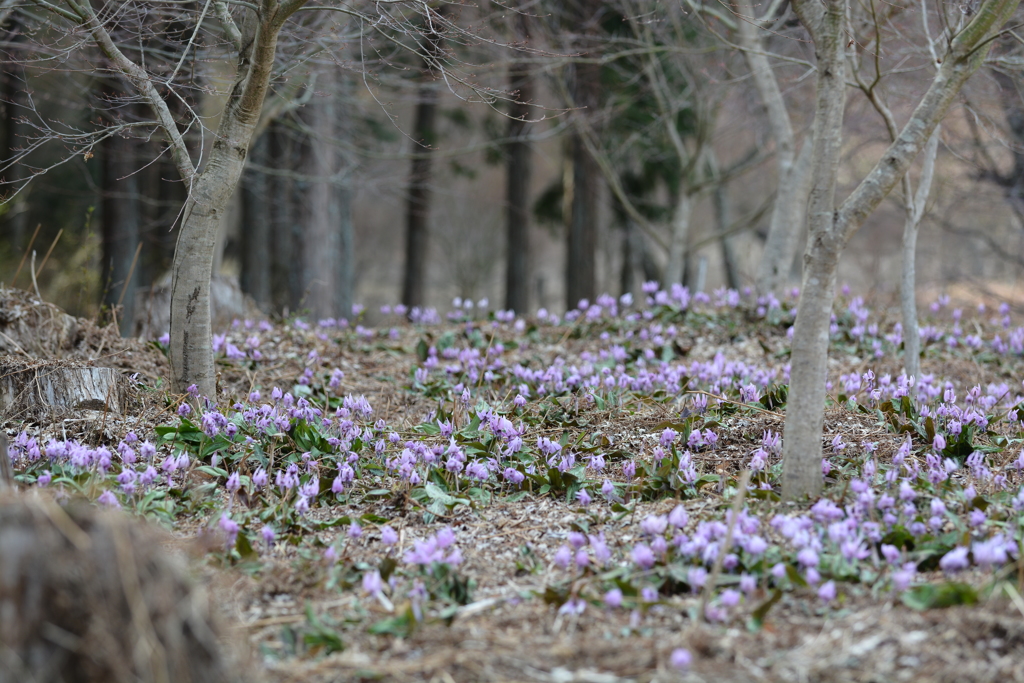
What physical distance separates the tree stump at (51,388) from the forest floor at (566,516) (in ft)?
0.38

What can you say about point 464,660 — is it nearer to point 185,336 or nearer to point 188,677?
point 188,677

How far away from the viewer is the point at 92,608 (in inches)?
74.1

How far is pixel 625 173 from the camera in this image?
620 inches

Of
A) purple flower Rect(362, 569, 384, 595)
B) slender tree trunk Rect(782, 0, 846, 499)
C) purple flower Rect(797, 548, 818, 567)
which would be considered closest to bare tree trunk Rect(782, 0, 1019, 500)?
slender tree trunk Rect(782, 0, 846, 499)

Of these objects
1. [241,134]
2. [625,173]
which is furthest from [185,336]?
[625,173]

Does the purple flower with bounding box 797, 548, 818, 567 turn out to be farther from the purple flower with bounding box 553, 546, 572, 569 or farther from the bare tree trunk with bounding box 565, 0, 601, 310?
the bare tree trunk with bounding box 565, 0, 601, 310

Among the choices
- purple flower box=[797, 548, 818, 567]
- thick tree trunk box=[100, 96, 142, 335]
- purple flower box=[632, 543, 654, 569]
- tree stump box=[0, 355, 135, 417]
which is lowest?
purple flower box=[632, 543, 654, 569]

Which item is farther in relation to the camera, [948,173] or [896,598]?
[948,173]

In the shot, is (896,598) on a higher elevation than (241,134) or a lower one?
lower

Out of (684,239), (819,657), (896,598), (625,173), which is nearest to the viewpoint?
(819,657)

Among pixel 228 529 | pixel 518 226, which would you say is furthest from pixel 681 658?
pixel 518 226

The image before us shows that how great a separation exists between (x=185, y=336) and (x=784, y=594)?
374 centimetres

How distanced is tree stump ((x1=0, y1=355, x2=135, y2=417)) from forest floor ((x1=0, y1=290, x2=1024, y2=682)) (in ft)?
0.38

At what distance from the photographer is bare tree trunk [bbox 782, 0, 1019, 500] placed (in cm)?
334
